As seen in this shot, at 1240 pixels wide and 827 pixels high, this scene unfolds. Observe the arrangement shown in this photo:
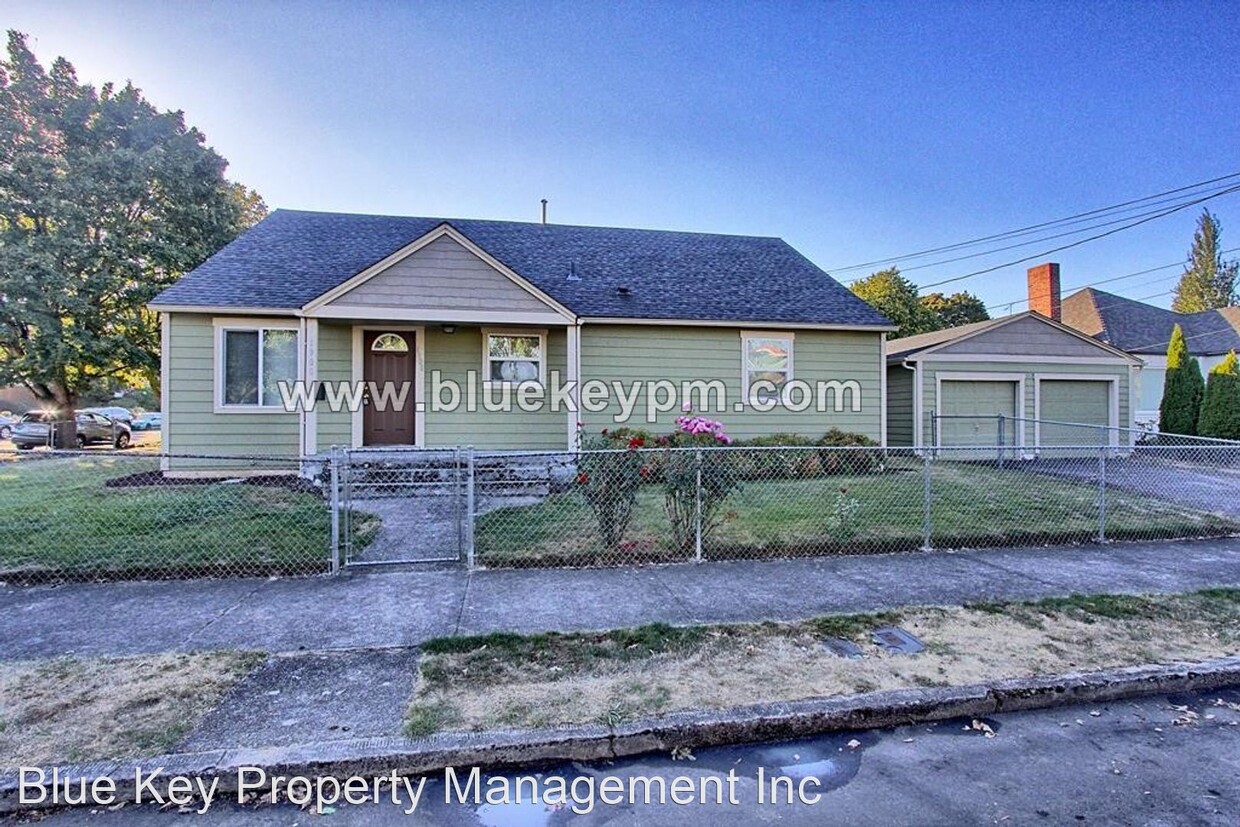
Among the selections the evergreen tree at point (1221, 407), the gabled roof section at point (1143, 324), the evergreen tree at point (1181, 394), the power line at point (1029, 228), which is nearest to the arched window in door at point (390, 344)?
the power line at point (1029, 228)

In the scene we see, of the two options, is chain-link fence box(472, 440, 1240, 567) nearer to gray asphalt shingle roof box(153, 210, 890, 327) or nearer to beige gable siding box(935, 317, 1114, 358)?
gray asphalt shingle roof box(153, 210, 890, 327)

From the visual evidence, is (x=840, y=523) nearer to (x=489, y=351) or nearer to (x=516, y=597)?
(x=516, y=597)

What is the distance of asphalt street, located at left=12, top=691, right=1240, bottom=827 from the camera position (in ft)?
7.53

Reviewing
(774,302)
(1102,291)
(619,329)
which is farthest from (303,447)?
(1102,291)

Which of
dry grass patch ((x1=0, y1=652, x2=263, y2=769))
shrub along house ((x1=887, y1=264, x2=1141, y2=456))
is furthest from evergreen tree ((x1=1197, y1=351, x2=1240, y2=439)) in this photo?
dry grass patch ((x1=0, y1=652, x2=263, y2=769))

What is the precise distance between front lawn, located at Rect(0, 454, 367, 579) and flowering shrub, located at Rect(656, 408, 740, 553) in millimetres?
3475

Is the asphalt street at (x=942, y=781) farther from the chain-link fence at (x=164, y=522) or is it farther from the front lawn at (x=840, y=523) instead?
the chain-link fence at (x=164, y=522)

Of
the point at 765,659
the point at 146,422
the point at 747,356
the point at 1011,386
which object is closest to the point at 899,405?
the point at 1011,386

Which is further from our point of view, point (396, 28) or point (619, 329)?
point (619, 329)

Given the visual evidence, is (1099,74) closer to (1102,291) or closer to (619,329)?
(619,329)

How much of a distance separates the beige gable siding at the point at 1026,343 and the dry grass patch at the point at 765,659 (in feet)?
34.6

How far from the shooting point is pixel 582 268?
1314 centimetres

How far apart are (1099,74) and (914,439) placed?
8.46 meters

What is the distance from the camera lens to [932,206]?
20531 millimetres
